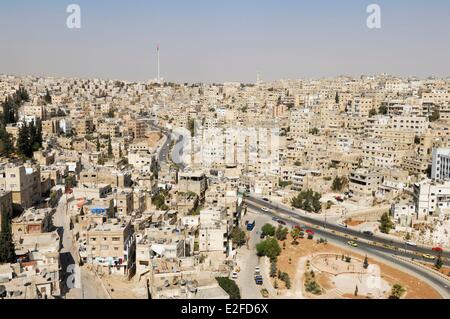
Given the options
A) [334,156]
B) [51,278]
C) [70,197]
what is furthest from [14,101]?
[51,278]

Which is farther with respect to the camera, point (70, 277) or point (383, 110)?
point (383, 110)

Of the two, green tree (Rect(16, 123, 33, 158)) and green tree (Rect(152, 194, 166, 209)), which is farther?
green tree (Rect(16, 123, 33, 158))

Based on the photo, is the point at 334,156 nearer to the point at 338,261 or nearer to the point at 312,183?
the point at 312,183

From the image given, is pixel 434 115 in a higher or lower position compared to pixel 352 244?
higher

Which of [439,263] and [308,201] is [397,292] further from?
[308,201]

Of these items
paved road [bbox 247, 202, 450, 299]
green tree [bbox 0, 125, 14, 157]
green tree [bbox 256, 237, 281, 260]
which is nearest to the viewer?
paved road [bbox 247, 202, 450, 299]

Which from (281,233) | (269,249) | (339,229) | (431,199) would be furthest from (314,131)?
(269,249)

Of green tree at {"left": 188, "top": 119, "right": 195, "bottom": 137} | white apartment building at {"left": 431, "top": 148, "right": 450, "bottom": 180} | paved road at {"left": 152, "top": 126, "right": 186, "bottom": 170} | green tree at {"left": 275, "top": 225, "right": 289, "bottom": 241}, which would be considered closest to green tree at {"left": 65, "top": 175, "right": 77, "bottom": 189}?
paved road at {"left": 152, "top": 126, "right": 186, "bottom": 170}

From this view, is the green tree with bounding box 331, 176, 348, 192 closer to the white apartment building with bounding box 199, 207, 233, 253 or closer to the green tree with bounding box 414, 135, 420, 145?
the green tree with bounding box 414, 135, 420, 145
